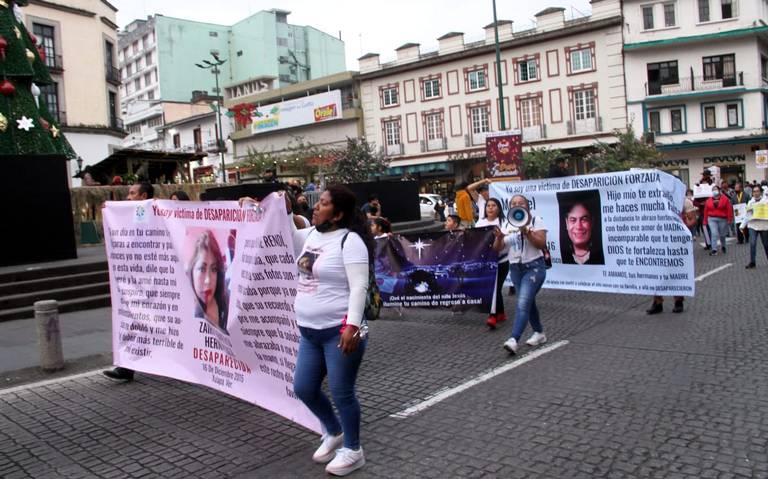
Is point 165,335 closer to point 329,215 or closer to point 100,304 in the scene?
point 329,215

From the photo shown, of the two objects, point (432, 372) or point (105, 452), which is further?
point (432, 372)

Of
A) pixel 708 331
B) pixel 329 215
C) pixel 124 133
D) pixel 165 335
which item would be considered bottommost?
pixel 708 331

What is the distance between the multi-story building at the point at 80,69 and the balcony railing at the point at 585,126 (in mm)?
28858

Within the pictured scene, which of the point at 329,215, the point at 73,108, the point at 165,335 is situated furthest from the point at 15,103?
the point at 73,108

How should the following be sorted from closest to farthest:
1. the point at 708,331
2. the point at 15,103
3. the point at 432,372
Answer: the point at 432,372 → the point at 708,331 → the point at 15,103

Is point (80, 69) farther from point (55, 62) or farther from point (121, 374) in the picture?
point (121, 374)

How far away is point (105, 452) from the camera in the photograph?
4926 millimetres

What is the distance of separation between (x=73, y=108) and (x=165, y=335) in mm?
38295

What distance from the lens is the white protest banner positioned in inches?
367

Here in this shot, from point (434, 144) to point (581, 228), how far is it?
39.6 meters

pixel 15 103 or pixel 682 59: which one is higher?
pixel 682 59

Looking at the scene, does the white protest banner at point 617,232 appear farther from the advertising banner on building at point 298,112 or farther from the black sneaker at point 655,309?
the advertising banner on building at point 298,112

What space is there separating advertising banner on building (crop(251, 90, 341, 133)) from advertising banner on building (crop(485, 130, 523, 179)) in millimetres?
38435

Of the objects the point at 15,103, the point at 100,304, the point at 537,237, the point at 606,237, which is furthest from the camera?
the point at 15,103
